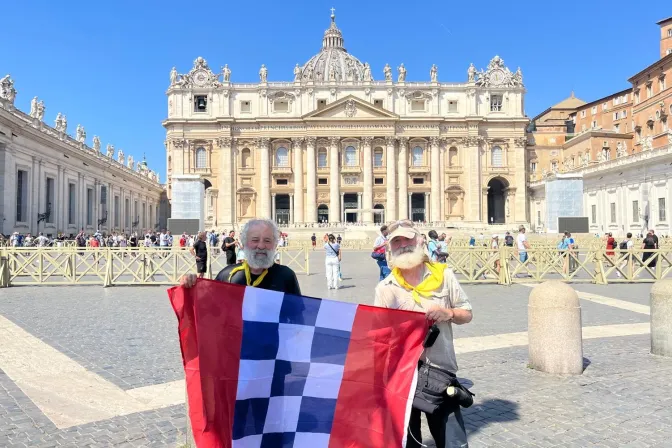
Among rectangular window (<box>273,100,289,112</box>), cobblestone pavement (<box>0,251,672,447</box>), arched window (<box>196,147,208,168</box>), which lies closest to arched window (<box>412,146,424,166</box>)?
rectangular window (<box>273,100,289,112</box>)

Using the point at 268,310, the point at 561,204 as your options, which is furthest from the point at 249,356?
the point at 561,204

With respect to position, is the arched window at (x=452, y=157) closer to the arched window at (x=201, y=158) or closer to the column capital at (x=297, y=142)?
the column capital at (x=297, y=142)

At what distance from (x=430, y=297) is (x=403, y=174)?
58253 millimetres

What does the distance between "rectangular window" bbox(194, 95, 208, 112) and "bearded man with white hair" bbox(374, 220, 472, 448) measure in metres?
60.8

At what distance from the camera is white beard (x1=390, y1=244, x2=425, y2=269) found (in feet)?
10.4

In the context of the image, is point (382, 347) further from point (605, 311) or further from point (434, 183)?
point (434, 183)

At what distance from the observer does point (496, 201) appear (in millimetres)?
65812

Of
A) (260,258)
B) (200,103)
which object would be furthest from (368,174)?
(260,258)

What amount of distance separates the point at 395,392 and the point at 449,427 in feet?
1.76

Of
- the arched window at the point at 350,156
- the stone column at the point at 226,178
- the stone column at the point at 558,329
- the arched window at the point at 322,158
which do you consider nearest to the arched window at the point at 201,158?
the stone column at the point at 226,178

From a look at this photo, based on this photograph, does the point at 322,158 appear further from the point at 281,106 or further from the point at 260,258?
the point at 260,258

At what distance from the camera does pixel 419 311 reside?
311 cm

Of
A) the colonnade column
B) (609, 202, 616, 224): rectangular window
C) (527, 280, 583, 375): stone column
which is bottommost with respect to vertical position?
(527, 280, 583, 375): stone column

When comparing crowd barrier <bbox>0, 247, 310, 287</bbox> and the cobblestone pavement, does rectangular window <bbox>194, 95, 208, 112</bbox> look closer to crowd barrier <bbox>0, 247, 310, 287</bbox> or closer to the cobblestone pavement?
crowd barrier <bbox>0, 247, 310, 287</bbox>
